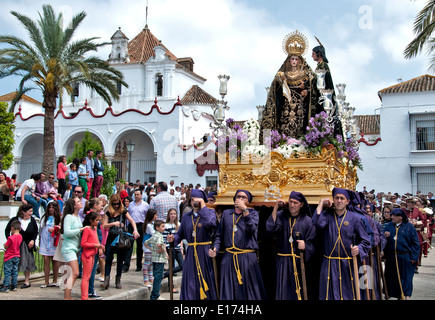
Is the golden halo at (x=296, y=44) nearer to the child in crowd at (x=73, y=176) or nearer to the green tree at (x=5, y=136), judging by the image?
the child in crowd at (x=73, y=176)

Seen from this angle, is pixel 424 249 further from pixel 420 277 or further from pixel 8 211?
pixel 8 211

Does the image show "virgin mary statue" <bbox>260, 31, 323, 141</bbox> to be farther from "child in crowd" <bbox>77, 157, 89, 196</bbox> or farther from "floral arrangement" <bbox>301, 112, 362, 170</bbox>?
"child in crowd" <bbox>77, 157, 89, 196</bbox>

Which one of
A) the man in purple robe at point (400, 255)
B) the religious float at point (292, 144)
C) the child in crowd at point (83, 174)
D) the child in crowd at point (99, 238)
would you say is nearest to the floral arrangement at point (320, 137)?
the religious float at point (292, 144)

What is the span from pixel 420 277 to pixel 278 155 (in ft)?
21.3

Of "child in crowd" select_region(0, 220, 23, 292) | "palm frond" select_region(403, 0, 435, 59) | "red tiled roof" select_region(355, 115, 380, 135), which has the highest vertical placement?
"red tiled roof" select_region(355, 115, 380, 135)

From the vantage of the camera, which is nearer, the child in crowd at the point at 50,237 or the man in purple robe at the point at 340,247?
the man in purple robe at the point at 340,247

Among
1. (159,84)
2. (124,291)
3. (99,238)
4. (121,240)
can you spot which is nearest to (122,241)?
(121,240)

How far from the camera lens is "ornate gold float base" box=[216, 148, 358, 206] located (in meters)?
7.58

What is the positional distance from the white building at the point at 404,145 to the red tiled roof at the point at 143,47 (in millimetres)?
21349

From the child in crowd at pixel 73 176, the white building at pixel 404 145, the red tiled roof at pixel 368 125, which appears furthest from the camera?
the red tiled roof at pixel 368 125

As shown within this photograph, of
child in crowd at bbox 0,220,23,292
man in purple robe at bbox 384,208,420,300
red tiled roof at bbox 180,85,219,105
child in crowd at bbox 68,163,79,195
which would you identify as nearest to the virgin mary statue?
man in purple robe at bbox 384,208,420,300

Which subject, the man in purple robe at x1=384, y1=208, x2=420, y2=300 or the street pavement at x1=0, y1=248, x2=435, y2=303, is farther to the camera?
the man in purple robe at x1=384, y1=208, x2=420, y2=300

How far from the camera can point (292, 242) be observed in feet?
22.2

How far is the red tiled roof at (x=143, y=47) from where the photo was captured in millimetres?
44438
